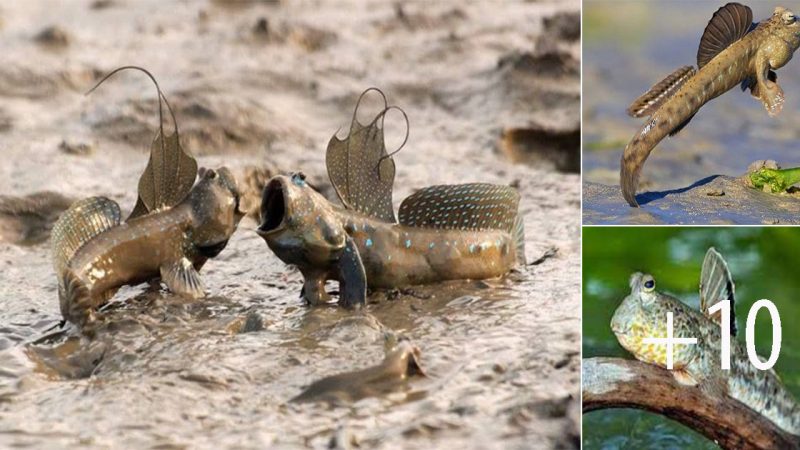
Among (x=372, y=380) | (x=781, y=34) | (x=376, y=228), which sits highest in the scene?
(x=781, y=34)

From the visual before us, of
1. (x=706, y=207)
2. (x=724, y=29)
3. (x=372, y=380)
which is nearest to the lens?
(x=724, y=29)

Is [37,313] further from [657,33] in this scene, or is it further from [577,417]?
[657,33]

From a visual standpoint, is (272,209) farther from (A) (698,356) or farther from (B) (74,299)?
(A) (698,356)

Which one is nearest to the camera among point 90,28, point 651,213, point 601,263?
point 651,213

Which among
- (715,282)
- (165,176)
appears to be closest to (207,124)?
(165,176)

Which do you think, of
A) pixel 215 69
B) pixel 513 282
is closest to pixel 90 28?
pixel 215 69

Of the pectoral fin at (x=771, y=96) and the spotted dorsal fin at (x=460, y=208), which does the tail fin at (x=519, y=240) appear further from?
the pectoral fin at (x=771, y=96)
